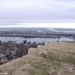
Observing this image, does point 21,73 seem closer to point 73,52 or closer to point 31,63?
point 31,63

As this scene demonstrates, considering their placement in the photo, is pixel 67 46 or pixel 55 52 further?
pixel 67 46

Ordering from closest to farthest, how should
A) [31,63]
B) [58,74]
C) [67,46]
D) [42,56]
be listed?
1. [58,74]
2. [31,63]
3. [42,56]
4. [67,46]

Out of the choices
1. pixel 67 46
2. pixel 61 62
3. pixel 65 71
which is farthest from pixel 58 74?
pixel 67 46

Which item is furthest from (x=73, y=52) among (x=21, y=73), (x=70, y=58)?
(x=21, y=73)

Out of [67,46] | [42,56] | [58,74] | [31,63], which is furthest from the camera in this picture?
[67,46]

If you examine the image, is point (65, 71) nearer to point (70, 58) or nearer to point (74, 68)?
point (74, 68)

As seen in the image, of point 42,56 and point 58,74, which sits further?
point 42,56
